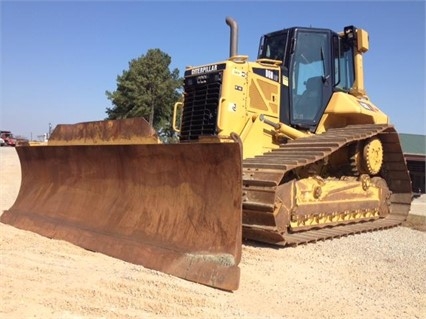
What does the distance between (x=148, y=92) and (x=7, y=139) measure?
19351mm

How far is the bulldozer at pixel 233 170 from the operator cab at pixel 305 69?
2cm

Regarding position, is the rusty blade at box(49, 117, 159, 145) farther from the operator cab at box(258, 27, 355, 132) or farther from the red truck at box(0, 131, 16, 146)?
the red truck at box(0, 131, 16, 146)

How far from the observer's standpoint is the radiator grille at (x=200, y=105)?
623 centimetres

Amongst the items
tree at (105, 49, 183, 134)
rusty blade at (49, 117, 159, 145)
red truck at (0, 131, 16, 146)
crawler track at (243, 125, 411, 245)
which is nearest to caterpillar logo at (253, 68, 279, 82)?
crawler track at (243, 125, 411, 245)

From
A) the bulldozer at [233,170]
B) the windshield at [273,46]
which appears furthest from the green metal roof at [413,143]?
the windshield at [273,46]

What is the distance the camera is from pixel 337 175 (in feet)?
24.2

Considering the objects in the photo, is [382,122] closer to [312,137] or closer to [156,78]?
[312,137]

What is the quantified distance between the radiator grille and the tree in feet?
74.0

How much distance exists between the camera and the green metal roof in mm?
25381

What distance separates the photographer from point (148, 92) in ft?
98.5

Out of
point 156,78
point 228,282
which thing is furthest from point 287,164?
point 156,78

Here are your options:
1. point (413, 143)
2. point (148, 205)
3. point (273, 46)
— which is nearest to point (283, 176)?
point (148, 205)

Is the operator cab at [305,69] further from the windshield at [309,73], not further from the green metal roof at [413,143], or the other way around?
the green metal roof at [413,143]

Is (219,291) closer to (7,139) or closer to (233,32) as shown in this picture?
(233,32)
